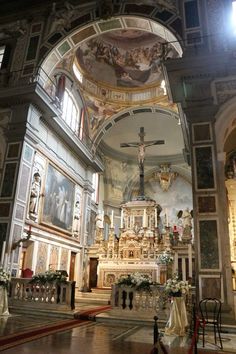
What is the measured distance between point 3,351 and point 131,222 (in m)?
13.4

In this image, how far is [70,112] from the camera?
16250 mm

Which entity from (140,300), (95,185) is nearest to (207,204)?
(140,300)

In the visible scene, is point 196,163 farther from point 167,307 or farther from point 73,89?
point 73,89

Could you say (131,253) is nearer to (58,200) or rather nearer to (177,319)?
(58,200)

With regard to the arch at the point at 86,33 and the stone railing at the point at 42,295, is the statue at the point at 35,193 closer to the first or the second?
the stone railing at the point at 42,295

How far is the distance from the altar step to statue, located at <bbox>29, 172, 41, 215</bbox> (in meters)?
4.01

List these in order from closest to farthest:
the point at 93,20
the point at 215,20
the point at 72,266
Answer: the point at 215,20, the point at 93,20, the point at 72,266

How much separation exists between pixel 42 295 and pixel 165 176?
1621cm

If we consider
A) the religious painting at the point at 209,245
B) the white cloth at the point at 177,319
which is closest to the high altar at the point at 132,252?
the religious painting at the point at 209,245

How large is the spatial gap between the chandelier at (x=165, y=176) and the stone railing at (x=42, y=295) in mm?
15794

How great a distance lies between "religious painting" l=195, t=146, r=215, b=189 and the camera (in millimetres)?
8523

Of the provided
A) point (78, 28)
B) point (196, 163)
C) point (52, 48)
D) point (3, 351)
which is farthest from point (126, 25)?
point (3, 351)

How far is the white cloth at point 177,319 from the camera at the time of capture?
593 cm

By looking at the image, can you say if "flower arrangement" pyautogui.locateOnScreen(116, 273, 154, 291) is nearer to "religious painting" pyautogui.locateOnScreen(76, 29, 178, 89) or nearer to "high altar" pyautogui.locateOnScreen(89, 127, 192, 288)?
"high altar" pyautogui.locateOnScreen(89, 127, 192, 288)
